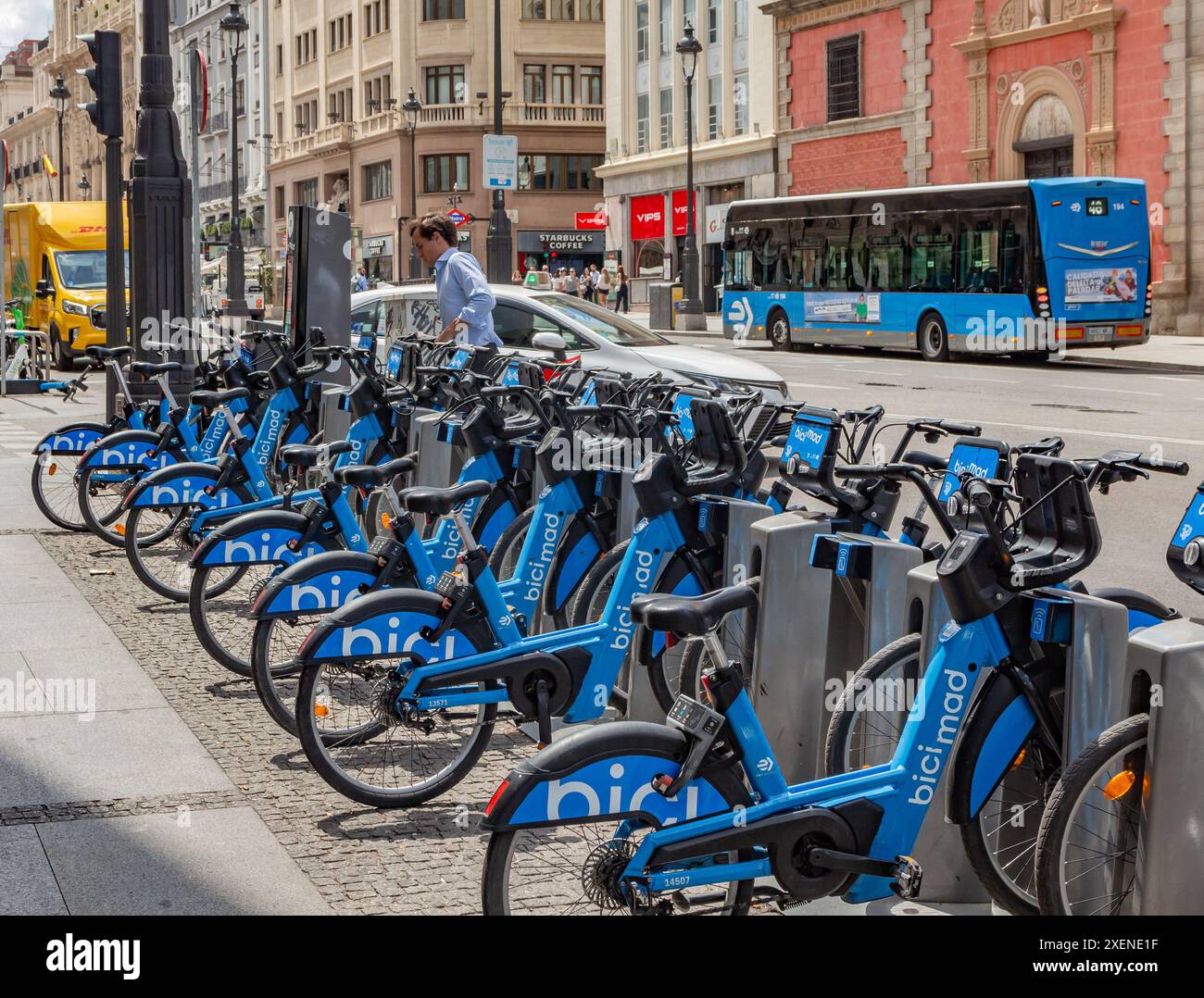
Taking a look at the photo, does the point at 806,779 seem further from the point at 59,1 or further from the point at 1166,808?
the point at 59,1

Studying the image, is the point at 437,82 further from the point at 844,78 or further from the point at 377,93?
the point at 844,78

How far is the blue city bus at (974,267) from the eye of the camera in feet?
86.5

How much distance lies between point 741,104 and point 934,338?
74.2 ft

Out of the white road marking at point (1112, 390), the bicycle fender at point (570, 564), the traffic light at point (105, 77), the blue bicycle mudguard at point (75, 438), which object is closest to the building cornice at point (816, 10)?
the white road marking at point (1112, 390)

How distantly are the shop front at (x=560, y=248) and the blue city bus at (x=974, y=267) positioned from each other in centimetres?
3439

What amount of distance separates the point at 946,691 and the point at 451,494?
1.98 meters

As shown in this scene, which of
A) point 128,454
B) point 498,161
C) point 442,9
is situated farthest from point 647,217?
point 128,454

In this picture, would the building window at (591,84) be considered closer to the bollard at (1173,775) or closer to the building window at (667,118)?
the building window at (667,118)

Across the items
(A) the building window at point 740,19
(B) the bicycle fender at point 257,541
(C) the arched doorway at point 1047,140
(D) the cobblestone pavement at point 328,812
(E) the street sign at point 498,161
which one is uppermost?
(A) the building window at point 740,19

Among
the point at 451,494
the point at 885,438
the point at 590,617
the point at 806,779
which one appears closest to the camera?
the point at 806,779

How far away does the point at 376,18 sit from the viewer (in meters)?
70.4
